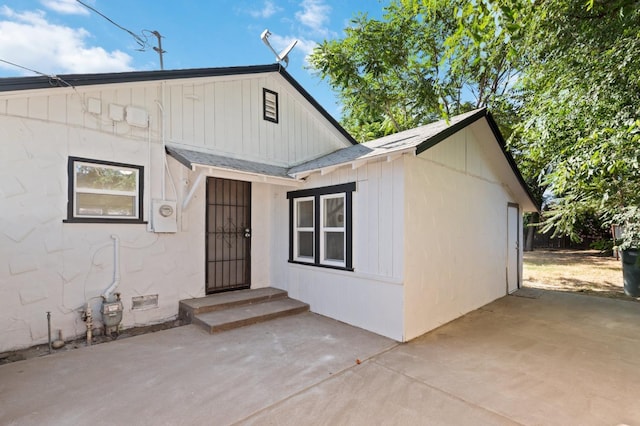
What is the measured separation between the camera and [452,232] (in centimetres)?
532

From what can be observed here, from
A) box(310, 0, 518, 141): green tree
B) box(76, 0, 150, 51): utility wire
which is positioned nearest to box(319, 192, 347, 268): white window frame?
box(76, 0, 150, 51): utility wire

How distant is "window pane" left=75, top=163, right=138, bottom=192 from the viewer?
4316 mm

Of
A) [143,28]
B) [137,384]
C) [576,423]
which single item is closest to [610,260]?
[576,423]

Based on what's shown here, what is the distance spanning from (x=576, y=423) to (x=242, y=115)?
6.29 metres

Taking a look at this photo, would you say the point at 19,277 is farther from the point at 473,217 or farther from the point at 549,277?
the point at 549,277

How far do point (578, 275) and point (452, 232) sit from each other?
747 cm

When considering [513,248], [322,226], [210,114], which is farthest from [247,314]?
[513,248]

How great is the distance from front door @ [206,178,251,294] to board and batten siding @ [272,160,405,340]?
168cm

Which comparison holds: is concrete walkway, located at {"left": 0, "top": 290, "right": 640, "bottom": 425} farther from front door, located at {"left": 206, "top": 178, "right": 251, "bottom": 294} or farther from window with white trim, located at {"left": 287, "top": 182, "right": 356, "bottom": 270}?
front door, located at {"left": 206, "top": 178, "right": 251, "bottom": 294}

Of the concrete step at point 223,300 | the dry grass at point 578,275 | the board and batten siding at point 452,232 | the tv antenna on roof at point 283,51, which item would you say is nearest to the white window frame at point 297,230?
the concrete step at point 223,300

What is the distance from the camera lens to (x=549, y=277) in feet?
31.0

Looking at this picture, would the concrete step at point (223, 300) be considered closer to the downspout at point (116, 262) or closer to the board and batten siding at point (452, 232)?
the downspout at point (116, 262)

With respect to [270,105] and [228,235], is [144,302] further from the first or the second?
[270,105]

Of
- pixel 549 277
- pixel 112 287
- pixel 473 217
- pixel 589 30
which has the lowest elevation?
pixel 549 277
